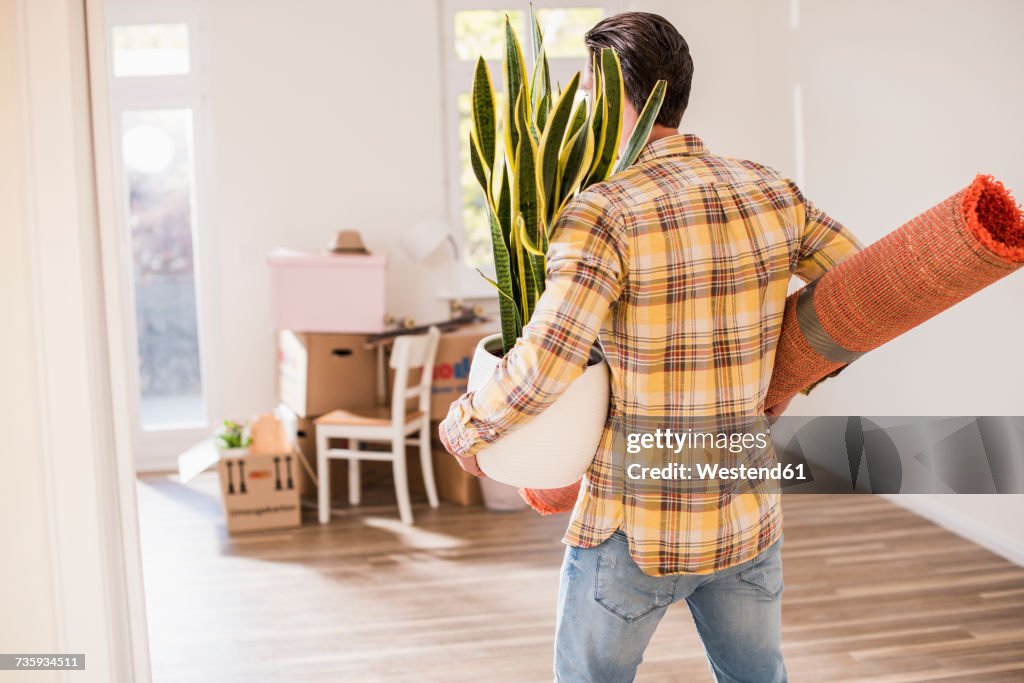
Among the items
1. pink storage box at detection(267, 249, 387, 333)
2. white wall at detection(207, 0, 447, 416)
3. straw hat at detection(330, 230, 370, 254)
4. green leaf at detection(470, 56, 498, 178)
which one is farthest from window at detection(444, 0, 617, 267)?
green leaf at detection(470, 56, 498, 178)

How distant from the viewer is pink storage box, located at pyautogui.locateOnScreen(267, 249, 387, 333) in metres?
4.27

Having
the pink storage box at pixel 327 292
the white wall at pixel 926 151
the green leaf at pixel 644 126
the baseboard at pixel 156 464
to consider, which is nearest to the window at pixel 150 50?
the pink storage box at pixel 327 292

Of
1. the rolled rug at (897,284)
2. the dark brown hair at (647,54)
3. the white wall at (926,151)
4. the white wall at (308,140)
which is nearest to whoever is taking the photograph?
the rolled rug at (897,284)

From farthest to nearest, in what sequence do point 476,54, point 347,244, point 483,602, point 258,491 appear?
1. point 476,54
2. point 347,244
3. point 258,491
4. point 483,602

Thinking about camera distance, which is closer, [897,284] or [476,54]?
[897,284]

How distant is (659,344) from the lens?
123 centimetres

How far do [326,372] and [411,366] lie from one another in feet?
1.81

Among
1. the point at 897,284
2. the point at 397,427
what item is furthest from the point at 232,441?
the point at 897,284

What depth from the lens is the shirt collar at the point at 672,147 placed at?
129 cm

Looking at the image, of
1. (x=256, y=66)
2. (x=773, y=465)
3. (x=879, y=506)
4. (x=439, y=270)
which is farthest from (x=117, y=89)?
(x=773, y=465)

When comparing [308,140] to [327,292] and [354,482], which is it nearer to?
[327,292]

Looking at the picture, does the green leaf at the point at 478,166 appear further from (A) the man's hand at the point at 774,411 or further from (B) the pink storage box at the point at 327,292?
(B) the pink storage box at the point at 327,292

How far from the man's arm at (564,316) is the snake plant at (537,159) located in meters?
0.13

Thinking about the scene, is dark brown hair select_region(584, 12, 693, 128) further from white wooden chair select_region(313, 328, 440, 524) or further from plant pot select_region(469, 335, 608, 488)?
white wooden chair select_region(313, 328, 440, 524)
